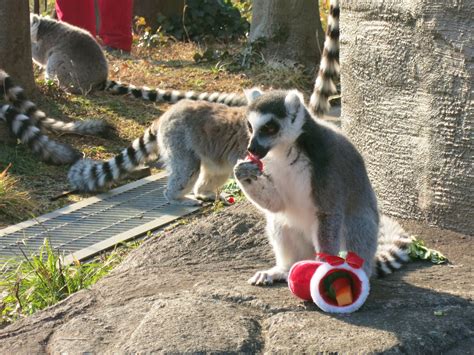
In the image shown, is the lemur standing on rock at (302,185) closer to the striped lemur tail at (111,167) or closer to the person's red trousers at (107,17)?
the striped lemur tail at (111,167)

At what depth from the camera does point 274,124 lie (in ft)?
14.5

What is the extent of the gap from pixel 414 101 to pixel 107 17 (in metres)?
8.67

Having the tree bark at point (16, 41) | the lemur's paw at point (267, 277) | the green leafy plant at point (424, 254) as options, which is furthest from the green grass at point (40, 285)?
the tree bark at point (16, 41)

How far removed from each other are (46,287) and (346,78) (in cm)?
248

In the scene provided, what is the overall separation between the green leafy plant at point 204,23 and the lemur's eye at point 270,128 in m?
10.4

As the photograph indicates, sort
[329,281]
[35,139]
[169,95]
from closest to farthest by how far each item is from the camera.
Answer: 1. [329,281]
2. [35,139]
3. [169,95]

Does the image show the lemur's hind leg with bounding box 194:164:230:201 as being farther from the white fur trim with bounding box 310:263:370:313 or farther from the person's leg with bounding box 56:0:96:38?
the person's leg with bounding box 56:0:96:38

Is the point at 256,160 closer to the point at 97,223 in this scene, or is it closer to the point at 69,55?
the point at 97,223

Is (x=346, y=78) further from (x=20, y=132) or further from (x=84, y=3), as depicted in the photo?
(x=84, y=3)

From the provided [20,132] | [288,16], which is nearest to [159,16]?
[288,16]

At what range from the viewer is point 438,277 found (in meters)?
4.90

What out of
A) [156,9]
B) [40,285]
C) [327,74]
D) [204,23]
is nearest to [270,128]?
[40,285]

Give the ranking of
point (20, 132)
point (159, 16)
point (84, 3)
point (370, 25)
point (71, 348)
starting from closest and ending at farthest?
point (71, 348), point (370, 25), point (20, 132), point (84, 3), point (159, 16)

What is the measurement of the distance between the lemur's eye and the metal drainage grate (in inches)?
93.9
